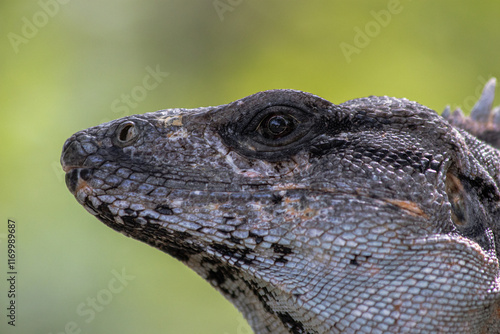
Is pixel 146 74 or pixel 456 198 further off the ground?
pixel 146 74

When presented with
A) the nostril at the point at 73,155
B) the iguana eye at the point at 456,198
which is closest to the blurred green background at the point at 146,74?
the nostril at the point at 73,155

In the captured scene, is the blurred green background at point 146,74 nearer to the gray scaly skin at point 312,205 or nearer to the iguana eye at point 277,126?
the gray scaly skin at point 312,205

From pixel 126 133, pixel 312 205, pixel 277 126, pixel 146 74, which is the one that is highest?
pixel 146 74

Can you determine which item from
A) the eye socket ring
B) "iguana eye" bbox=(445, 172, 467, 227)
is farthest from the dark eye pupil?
"iguana eye" bbox=(445, 172, 467, 227)

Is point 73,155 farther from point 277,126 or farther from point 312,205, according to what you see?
point 312,205

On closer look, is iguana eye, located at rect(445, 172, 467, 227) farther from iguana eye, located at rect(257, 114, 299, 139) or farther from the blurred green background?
the blurred green background

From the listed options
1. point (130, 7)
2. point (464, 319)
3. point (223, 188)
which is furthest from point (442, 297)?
point (130, 7)

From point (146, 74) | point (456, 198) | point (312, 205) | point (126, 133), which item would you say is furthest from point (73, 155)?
point (146, 74)
